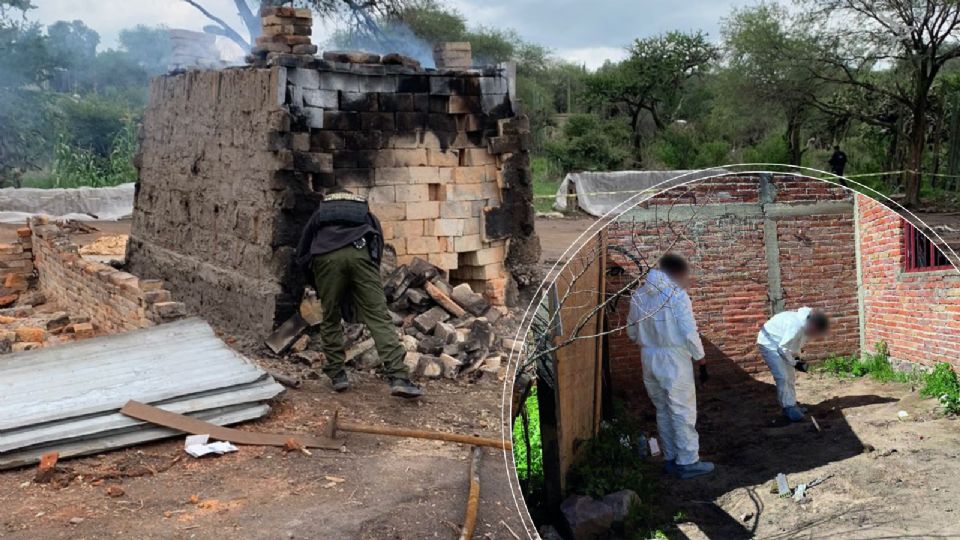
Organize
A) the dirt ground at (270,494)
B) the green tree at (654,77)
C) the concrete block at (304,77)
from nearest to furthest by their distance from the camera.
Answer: the dirt ground at (270,494) → the concrete block at (304,77) → the green tree at (654,77)

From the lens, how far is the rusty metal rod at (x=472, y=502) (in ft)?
13.4

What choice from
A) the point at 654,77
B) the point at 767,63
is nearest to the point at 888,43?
the point at 767,63

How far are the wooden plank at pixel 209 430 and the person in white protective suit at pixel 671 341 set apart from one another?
13.4 ft

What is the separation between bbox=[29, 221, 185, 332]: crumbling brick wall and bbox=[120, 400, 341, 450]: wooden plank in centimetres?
237

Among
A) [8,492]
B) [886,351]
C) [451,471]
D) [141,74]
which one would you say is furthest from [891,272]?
[141,74]

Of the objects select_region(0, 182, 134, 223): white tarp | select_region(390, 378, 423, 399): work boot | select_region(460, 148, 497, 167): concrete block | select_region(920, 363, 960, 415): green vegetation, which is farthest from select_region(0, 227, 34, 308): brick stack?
select_region(920, 363, 960, 415): green vegetation

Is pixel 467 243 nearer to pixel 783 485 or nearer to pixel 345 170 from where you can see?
pixel 345 170

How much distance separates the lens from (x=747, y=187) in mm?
1588

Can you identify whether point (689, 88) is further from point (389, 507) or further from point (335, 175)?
point (389, 507)

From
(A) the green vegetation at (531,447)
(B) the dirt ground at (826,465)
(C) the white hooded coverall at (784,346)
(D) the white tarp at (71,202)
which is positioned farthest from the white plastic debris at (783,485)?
(D) the white tarp at (71,202)

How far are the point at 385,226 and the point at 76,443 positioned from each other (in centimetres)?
388

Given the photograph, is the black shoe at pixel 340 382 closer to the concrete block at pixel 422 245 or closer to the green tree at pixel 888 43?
the concrete block at pixel 422 245

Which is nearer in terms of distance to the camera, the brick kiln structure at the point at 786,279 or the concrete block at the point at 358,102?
the brick kiln structure at the point at 786,279

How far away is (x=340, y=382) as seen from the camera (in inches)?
267
